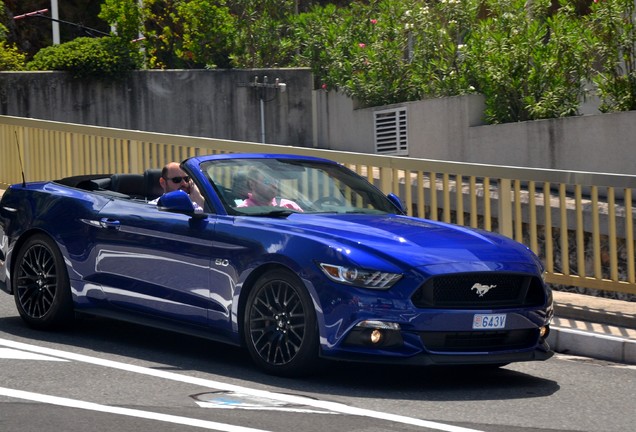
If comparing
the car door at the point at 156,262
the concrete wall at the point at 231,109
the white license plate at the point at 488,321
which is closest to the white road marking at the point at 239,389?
the car door at the point at 156,262

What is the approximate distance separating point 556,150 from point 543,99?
1.13m

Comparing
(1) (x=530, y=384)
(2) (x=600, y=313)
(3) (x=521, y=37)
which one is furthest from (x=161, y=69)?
(1) (x=530, y=384)

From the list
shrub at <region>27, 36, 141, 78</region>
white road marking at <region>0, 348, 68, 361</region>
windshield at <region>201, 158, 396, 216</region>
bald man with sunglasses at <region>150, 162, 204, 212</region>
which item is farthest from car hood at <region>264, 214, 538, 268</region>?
shrub at <region>27, 36, 141, 78</region>

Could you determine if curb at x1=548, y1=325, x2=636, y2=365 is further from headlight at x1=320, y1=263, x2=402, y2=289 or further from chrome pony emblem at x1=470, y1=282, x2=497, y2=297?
headlight at x1=320, y1=263, x2=402, y2=289

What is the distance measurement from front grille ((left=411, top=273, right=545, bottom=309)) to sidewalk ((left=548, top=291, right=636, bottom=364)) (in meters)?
1.41

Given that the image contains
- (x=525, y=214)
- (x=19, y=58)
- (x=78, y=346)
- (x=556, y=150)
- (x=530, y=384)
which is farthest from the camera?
(x=19, y=58)

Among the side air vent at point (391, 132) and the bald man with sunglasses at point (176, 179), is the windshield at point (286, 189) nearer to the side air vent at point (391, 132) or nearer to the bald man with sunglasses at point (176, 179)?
the bald man with sunglasses at point (176, 179)

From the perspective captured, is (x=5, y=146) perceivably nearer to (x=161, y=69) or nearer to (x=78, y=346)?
(x=161, y=69)

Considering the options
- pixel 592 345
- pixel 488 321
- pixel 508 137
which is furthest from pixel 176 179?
pixel 508 137

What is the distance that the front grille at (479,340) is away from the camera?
7.80 m

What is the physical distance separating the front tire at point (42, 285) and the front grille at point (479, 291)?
3.04 meters

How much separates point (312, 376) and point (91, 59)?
1457 cm

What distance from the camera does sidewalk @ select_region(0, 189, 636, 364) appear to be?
945 cm

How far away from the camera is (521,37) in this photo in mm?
18406
